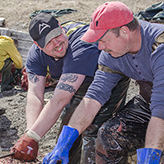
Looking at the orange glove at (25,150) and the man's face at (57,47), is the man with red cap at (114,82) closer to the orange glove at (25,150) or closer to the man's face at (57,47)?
the orange glove at (25,150)

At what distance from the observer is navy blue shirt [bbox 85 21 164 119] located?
1.80m

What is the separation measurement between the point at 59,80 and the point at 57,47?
0.42 metres

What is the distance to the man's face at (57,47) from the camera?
8.62 ft

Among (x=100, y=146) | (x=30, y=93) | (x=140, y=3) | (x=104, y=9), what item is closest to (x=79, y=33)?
(x=104, y=9)

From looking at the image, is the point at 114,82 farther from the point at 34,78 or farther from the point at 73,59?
the point at 34,78

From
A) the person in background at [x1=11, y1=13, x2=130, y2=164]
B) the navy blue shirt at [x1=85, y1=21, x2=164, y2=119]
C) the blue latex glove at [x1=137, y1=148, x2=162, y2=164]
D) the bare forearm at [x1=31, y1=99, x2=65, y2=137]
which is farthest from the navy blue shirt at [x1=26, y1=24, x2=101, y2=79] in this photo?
the blue latex glove at [x1=137, y1=148, x2=162, y2=164]

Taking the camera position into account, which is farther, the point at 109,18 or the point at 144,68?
the point at 144,68

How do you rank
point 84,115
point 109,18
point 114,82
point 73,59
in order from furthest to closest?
point 73,59, point 114,82, point 84,115, point 109,18

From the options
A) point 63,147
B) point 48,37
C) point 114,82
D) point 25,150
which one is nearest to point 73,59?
point 48,37

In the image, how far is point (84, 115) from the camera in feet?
7.25

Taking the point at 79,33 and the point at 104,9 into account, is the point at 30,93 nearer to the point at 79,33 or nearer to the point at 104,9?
the point at 79,33

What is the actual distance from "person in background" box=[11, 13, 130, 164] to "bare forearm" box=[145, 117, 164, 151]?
1105 millimetres

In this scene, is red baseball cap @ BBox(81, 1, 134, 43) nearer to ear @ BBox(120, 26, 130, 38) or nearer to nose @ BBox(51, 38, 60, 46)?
ear @ BBox(120, 26, 130, 38)

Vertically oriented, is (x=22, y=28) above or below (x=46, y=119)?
below
